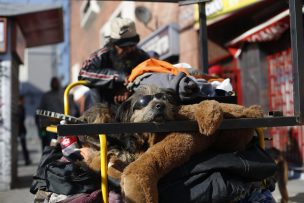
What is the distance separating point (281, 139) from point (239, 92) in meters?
1.56

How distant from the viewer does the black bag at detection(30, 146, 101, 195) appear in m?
2.52

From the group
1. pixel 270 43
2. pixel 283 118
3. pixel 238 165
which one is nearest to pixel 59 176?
pixel 238 165

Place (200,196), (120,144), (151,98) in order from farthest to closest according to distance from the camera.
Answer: (120,144) → (151,98) → (200,196)

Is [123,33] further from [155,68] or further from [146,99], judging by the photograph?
[146,99]

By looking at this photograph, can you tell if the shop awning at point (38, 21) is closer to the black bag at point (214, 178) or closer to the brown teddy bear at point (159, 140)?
the brown teddy bear at point (159, 140)

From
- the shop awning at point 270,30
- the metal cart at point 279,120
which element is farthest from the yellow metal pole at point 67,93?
the shop awning at point 270,30

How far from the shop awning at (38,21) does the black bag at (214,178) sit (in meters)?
5.37

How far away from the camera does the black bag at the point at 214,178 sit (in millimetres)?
2365

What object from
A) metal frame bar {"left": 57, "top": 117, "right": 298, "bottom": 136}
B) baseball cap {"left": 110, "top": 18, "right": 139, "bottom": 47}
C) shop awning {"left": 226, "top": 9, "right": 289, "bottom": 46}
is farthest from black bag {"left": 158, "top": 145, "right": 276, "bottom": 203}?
shop awning {"left": 226, "top": 9, "right": 289, "bottom": 46}

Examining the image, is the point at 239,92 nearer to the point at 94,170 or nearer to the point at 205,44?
the point at 205,44

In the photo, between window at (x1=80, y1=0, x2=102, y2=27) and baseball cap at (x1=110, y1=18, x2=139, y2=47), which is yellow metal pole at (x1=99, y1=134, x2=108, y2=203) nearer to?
baseball cap at (x1=110, y1=18, x2=139, y2=47)

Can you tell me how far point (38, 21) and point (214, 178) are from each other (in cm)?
624

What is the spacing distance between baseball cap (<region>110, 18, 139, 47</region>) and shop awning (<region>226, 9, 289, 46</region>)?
4247mm

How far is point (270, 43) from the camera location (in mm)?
8445
